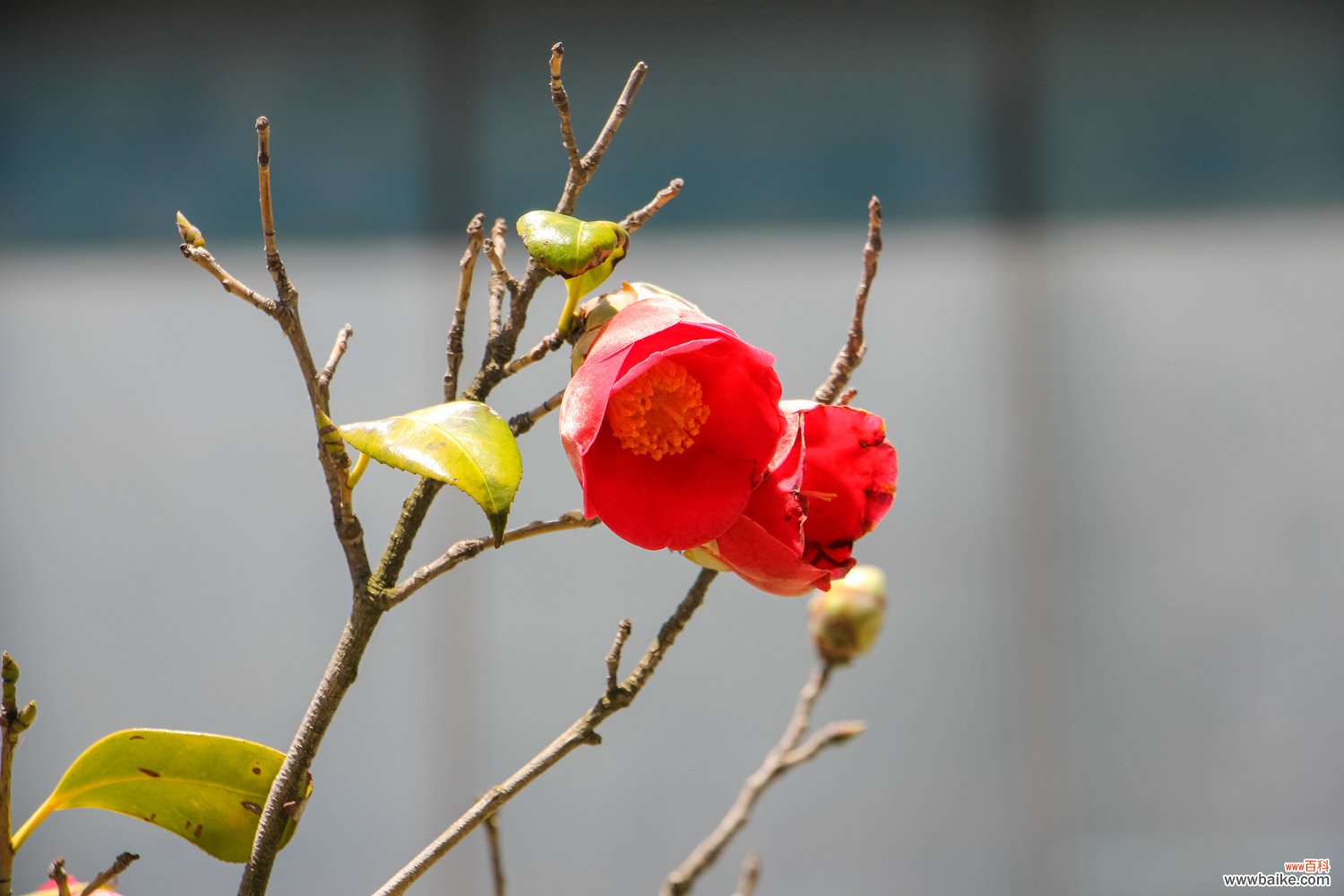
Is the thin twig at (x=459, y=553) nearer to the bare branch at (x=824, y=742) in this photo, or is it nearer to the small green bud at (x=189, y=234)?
the small green bud at (x=189, y=234)

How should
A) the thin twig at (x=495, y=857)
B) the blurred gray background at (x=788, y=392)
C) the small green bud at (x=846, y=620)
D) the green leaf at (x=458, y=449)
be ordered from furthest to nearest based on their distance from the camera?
the blurred gray background at (x=788, y=392), the small green bud at (x=846, y=620), the thin twig at (x=495, y=857), the green leaf at (x=458, y=449)

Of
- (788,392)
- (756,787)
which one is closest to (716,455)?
(756,787)

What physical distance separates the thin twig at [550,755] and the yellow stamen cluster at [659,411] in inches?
1.8

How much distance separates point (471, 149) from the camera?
177 cm

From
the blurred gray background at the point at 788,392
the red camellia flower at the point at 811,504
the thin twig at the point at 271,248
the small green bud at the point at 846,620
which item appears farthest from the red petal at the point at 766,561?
the blurred gray background at the point at 788,392

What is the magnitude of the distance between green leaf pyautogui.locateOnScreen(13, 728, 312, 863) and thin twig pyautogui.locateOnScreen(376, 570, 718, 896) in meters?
0.04

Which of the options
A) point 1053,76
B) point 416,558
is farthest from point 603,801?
point 1053,76

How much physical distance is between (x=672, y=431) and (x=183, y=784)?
0.16 m

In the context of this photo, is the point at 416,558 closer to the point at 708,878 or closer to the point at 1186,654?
the point at 708,878

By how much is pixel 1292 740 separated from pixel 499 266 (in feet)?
5.95

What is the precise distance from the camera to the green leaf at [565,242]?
0.24 m

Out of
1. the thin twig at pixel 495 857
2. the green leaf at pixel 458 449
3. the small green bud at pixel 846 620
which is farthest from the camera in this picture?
the small green bud at pixel 846 620

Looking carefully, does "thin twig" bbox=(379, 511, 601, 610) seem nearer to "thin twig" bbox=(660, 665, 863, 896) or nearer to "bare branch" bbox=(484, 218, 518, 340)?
"bare branch" bbox=(484, 218, 518, 340)

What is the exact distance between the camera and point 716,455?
242mm
